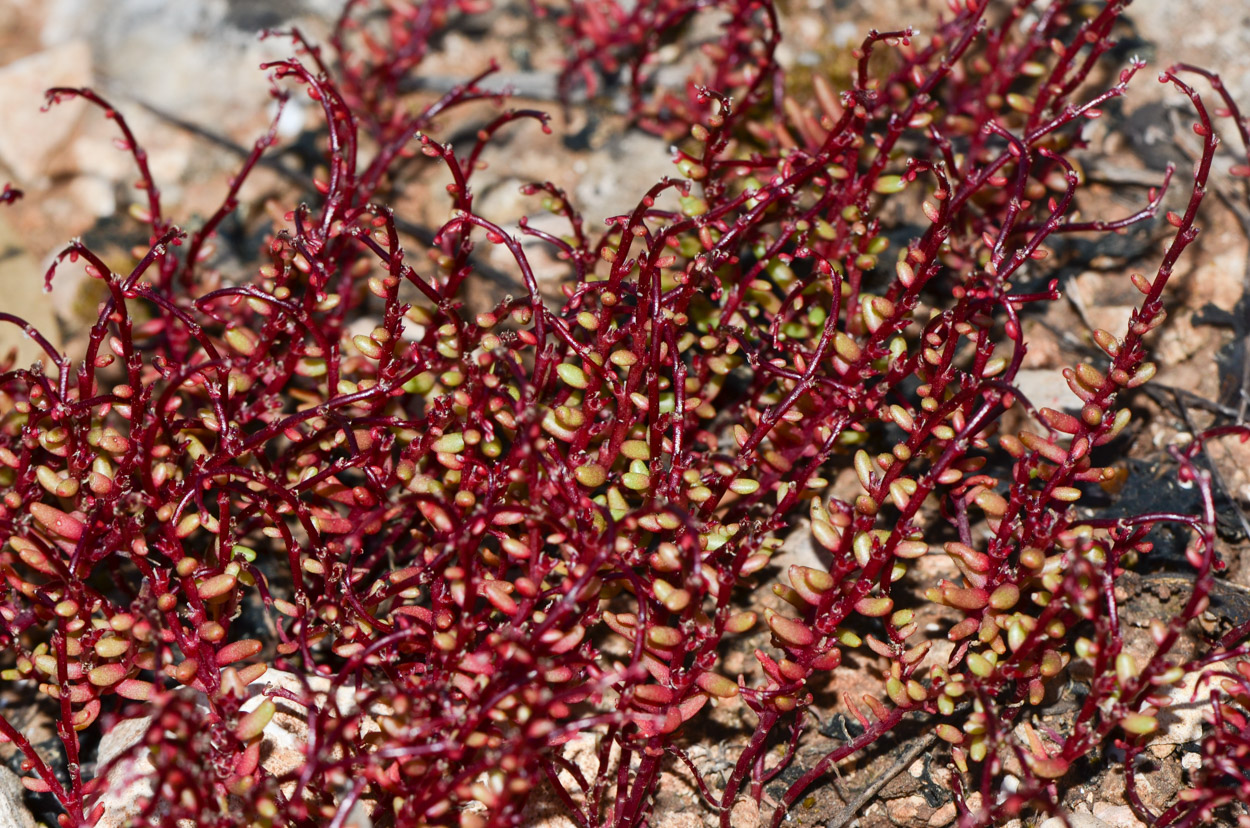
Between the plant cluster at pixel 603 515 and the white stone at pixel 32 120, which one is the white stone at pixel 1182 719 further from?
the white stone at pixel 32 120

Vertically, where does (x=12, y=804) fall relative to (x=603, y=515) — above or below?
below

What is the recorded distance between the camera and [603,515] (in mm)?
3207

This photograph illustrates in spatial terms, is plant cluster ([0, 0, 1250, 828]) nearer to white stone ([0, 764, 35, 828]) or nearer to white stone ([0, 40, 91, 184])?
white stone ([0, 764, 35, 828])

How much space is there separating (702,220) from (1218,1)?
2.98 meters

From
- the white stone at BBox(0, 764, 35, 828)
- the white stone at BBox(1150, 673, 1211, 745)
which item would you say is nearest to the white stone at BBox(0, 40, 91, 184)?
the white stone at BBox(0, 764, 35, 828)

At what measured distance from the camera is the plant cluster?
2.84m

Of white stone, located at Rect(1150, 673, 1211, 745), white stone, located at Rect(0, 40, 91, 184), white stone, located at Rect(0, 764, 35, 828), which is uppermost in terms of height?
white stone, located at Rect(0, 40, 91, 184)

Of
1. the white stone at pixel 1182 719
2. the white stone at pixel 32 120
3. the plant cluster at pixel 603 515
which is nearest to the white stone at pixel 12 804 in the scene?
the plant cluster at pixel 603 515

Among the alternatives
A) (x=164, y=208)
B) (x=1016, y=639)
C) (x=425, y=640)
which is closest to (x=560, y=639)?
(x=425, y=640)

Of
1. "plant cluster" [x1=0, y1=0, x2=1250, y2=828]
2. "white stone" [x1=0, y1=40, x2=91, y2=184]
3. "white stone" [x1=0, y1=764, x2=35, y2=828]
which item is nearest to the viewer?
"plant cluster" [x1=0, y1=0, x2=1250, y2=828]

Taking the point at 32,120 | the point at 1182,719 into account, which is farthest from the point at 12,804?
the point at 1182,719

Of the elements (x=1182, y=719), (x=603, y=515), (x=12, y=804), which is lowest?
(x=12, y=804)

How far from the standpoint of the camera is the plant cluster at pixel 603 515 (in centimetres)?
284

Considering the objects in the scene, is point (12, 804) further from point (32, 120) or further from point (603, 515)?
point (32, 120)
